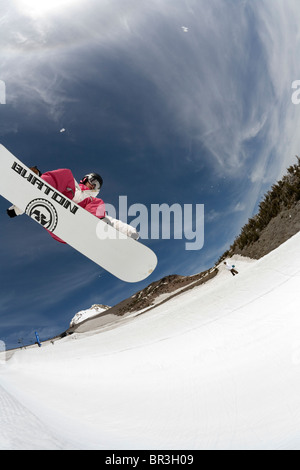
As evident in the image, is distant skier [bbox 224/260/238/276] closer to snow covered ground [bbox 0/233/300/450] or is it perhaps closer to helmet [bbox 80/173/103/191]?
snow covered ground [bbox 0/233/300/450]

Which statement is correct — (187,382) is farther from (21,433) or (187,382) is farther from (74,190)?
(74,190)

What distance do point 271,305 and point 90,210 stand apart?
2742 millimetres

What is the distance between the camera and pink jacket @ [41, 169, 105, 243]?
131 inches

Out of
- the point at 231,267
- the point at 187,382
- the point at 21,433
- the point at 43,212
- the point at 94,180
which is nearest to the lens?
the point at 21,433

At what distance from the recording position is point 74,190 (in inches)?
135

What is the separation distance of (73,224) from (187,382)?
8.14 ft

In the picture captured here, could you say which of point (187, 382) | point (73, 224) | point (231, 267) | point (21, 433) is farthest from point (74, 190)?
point (231, 267)

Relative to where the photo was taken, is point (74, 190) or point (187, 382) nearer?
point (187, 382)

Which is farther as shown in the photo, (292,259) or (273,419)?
(292,259)

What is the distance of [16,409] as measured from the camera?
1.01 metres

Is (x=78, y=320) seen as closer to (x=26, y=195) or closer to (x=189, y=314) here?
(x=189, y=314)
